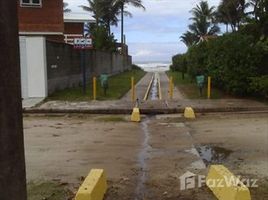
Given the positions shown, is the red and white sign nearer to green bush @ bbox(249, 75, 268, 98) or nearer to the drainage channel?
the drainage channel

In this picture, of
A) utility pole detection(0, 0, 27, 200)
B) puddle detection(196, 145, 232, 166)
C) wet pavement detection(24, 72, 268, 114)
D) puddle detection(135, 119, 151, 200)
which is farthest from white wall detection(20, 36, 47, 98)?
utility pole detection(0, 0, 27, 200)

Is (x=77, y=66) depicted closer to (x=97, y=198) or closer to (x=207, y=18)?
(x=97, y=198)

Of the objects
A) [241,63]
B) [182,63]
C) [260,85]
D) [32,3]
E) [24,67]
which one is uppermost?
[32,3]

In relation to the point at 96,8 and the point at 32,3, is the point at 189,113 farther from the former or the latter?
the point at 96,8

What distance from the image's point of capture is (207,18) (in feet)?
285

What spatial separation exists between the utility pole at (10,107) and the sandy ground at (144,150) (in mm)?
3218

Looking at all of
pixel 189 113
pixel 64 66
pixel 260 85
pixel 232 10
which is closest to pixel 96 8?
pixel 232 10

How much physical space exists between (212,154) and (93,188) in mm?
4110

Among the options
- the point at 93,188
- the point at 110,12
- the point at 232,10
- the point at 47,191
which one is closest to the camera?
the point at 93,188

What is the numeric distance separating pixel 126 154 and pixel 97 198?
11.5 ft

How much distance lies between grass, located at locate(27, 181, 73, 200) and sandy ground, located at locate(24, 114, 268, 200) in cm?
23

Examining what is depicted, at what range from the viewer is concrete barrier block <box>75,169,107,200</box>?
5.77 meters

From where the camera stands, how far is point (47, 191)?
671cm

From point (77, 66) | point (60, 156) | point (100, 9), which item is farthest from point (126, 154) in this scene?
point (100, 9)
